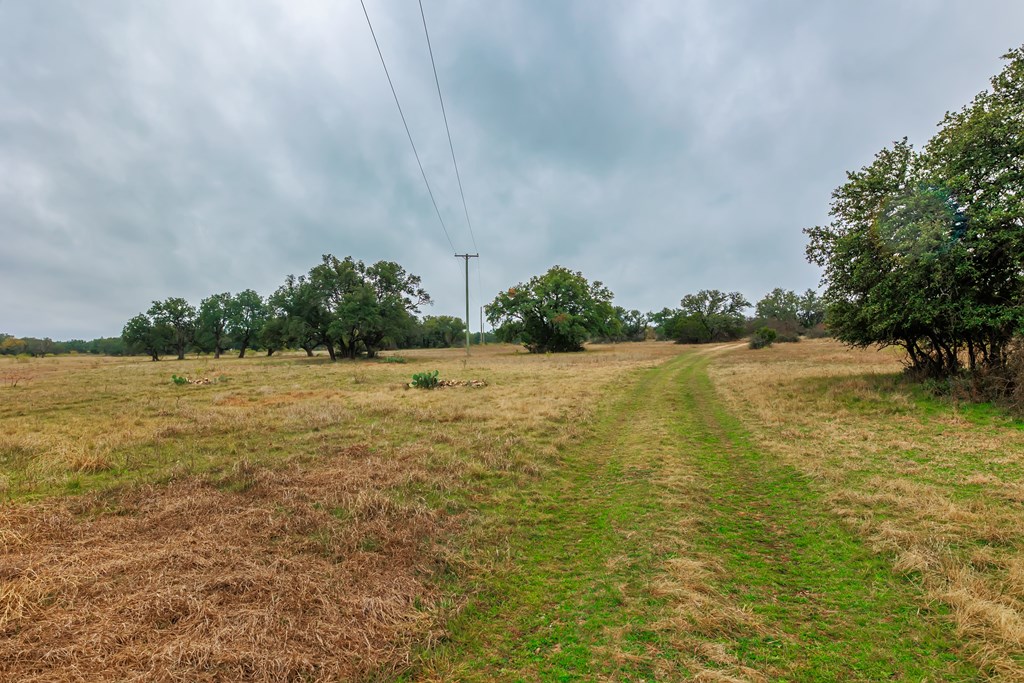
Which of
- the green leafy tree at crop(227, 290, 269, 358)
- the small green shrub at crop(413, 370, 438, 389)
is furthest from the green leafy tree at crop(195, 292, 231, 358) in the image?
the small green shrub at crop(413, 370, 438, 389)

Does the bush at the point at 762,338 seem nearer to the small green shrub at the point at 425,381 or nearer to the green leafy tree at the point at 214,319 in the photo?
the small green shrub at the point at 425,381

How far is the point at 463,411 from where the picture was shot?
13.3 meters

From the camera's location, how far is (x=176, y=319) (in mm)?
74188

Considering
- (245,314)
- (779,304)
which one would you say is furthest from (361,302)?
(779,304)

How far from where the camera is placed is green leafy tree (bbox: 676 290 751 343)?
82.9 m

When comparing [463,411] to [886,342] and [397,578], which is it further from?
[886,342]

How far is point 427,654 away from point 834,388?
705 inches

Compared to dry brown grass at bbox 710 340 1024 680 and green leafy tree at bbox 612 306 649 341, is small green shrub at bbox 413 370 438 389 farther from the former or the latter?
green leafy tree at bbox 612 306 649 341

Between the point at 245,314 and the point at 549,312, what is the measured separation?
54.5 meters

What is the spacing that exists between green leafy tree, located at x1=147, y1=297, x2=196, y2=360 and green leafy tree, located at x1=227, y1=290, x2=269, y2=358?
8326mm

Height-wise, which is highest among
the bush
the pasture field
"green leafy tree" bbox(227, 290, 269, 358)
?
"green leafy tree" bbox(227, 290, 269, 358)

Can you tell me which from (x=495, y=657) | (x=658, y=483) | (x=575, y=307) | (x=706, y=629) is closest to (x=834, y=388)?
(x=658, y=483)

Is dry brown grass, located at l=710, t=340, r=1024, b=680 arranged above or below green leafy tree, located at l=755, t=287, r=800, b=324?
below

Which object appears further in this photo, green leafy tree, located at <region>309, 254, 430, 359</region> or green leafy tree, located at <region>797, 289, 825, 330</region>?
green leafy tree, located at <region>797, 289, 825, 330</region>
